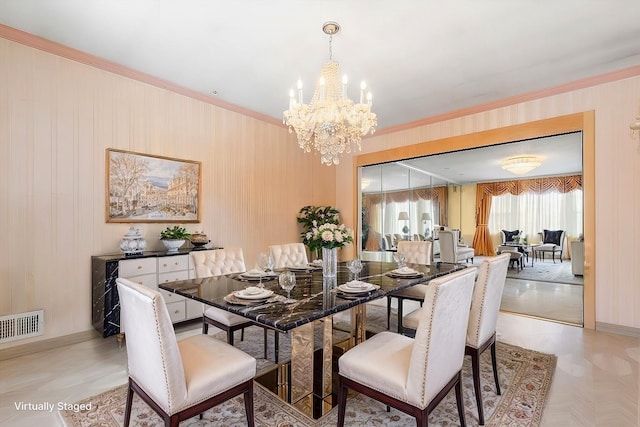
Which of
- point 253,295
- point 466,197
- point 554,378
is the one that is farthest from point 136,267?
point 466,197

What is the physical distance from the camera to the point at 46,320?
295cm

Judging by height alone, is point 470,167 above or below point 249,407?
above

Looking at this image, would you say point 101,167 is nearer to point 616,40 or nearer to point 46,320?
point 46,320

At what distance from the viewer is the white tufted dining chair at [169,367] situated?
1.32 m

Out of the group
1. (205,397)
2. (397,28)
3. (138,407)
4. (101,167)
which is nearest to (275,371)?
(138,407)

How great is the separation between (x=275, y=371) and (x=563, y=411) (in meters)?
1.99

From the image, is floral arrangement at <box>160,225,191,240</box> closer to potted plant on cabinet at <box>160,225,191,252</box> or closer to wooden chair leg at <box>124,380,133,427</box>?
potted plant on cabinet at <box>160,225,191,252</box>

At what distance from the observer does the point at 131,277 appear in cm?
313

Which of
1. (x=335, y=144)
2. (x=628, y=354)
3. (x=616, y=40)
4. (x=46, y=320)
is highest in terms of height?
(x=616, y=40)

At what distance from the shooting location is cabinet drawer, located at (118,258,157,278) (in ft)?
10.1

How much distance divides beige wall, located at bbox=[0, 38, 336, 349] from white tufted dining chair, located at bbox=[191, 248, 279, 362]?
1252mm

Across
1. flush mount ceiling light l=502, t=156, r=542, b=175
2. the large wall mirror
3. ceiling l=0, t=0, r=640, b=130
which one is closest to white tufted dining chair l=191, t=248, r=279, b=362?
ceiling l=0, t=0, r=640, b=130

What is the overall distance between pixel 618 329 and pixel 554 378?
175cm

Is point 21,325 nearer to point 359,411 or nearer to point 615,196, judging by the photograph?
point 359,411
